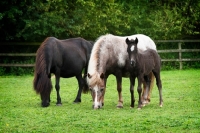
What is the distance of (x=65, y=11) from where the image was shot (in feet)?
89.4

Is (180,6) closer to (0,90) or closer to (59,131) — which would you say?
(0,90)

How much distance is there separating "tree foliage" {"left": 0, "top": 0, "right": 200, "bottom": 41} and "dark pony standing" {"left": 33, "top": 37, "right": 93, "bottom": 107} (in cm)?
1016

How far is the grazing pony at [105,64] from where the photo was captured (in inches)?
500

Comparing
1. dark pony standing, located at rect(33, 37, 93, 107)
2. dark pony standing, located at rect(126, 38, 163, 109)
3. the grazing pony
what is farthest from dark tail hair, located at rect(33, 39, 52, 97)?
dark pony standing, located at rect(126, 38, 163, 109)

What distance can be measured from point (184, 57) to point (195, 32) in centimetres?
149

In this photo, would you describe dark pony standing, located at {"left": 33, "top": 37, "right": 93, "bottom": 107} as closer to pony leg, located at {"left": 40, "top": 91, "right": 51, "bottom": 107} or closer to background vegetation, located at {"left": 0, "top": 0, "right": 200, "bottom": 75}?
pony leg, located at {"left": 40, "top": 91, "right": 51, "bottom": 107}

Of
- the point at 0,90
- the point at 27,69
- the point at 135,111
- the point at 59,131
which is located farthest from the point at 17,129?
the point at 27,69

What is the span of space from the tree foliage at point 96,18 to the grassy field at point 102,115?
9540mm

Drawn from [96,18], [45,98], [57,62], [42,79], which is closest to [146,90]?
[57,62]

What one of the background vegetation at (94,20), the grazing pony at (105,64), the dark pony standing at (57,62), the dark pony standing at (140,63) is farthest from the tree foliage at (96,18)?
the dark pony standing at (140,63)

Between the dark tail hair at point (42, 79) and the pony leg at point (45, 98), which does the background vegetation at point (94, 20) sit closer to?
the dark tail hair at point (42, 79)

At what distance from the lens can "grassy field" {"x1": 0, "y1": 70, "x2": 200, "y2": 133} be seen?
9.81 metres

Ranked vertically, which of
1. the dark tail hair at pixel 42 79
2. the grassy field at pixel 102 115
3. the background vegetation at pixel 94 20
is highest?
the background vegetation at pixel 94 20

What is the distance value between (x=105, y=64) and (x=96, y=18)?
14.5 meters
